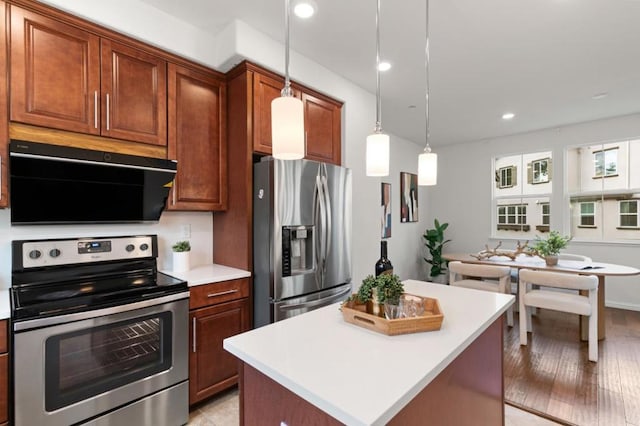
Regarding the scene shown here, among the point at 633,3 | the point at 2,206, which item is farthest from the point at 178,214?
the point at 633,3

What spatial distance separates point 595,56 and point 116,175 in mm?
3946

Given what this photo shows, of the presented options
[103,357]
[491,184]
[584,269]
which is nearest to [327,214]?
[103,357]

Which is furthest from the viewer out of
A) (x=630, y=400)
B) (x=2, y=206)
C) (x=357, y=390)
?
(x=630, y=400)

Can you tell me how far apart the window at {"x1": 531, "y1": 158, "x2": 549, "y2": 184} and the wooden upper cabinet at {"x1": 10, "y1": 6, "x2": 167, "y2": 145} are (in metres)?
5.49

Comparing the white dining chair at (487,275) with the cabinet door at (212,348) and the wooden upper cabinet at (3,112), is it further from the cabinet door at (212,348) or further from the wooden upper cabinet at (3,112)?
the wooden upper cabinet at (3,112)

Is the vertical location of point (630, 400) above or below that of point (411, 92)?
below

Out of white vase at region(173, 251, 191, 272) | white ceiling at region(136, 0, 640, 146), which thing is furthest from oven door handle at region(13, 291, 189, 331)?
white ceiling at region(136, 0, 640, 146)

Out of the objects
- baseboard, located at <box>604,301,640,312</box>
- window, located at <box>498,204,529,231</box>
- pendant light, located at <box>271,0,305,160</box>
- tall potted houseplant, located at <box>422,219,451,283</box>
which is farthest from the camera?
tall potted houseplant, located at <box>422,219,451,283</box>

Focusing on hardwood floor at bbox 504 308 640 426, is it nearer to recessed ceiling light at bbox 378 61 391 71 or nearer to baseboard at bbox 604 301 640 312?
baseboard at bbox 604 301 640 312

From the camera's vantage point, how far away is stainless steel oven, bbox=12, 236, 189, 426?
55.7 inches

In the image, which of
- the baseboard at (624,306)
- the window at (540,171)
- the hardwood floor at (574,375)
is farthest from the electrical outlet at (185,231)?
the baseboard at (624,306)

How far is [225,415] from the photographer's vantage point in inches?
80.0

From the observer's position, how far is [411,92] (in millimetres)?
3359

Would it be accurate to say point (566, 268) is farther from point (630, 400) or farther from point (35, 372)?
point (35, 372)
